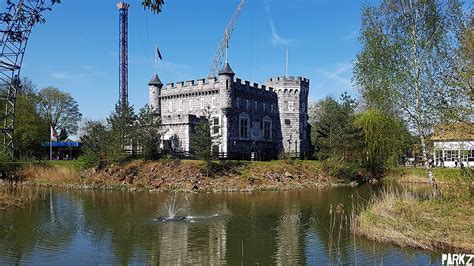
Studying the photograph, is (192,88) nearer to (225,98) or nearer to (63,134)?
(225,98)

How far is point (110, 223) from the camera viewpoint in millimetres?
19109

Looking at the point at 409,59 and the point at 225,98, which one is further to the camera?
the point at 225,98

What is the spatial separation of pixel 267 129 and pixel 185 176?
17.5 metres

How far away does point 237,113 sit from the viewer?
46531 mm

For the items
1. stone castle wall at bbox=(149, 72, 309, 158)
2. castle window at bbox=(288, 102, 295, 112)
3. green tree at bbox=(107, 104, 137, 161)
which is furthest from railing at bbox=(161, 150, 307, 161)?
castle window at bbox=(288, 102, 295, 112)

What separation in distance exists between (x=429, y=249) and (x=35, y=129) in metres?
51.6

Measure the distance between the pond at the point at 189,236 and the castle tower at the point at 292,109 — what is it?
25.4m

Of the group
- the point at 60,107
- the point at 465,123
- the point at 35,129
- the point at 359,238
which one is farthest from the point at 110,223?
the point at 60,107

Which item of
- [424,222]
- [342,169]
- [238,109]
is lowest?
[424,222]

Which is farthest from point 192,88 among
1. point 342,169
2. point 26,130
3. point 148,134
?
point 26,130

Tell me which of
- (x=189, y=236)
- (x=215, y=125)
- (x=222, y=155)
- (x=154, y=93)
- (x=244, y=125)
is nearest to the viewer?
(x=189, y=236)

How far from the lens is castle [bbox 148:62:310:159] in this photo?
44469mm

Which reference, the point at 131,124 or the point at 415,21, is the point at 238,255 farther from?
the point at 131,124

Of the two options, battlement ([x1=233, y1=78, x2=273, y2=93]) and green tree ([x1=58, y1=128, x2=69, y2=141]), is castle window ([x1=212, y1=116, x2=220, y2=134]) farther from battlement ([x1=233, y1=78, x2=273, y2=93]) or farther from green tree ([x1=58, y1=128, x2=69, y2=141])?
green tree ([x1=58, y1=128, x2=69, y2=141])
